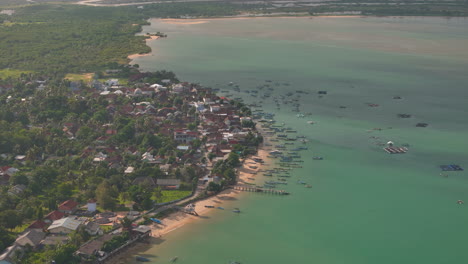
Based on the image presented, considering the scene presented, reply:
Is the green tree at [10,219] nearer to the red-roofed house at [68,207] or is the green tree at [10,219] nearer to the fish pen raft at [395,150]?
the red-roofed house at [68,207]

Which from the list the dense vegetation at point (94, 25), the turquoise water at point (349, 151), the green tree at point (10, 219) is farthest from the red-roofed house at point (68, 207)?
the dense vegetation at point (94, 25)

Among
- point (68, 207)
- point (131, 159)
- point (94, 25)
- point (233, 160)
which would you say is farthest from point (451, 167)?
point (94, 25)

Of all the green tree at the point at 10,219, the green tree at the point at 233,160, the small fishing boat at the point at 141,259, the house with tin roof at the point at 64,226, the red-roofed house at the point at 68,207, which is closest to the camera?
the small fishing boat at the point at 141,259

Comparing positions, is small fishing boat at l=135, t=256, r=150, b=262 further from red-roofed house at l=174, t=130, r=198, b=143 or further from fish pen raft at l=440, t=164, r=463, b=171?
fish pen raft at l=440, t=164, r=463, b=171

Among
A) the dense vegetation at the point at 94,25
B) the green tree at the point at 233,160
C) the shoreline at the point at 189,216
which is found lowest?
the shoreline at the point at 189,216

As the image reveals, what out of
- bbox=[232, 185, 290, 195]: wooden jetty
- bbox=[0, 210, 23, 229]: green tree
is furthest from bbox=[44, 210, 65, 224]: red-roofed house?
bbox=[232, 185, 290, 195]: wooden jetty
